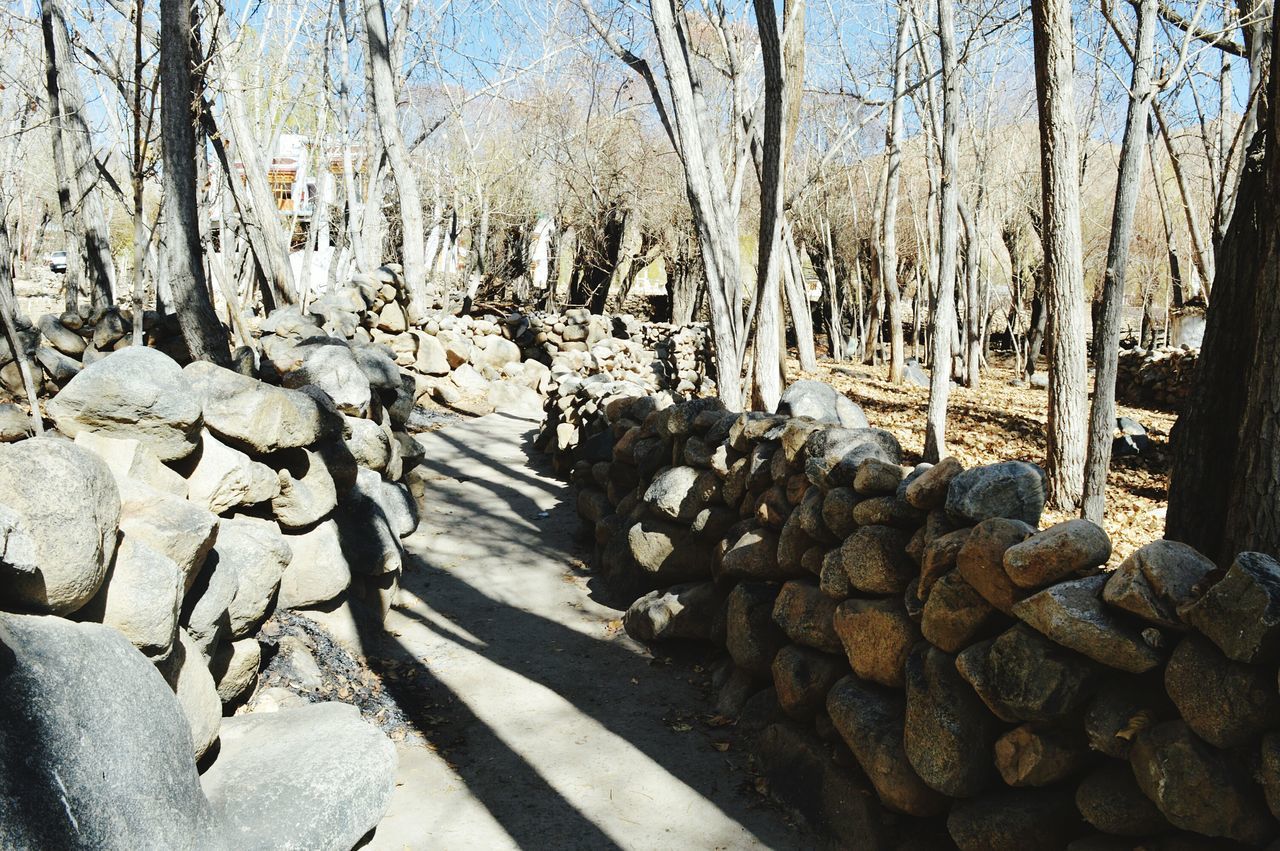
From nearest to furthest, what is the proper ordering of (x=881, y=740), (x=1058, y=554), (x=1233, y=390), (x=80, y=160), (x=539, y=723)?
(x=1058, y=554)
(x=881, y=740)
(x=1233, y=390)
(x=539, y=723)
(x=80, y=160)

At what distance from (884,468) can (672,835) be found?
5.74ft

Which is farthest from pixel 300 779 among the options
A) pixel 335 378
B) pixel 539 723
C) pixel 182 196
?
pixel 182 196

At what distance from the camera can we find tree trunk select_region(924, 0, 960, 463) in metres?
8.45

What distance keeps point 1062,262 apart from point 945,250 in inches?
75.8

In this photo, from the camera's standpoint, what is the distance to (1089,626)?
2691 mm

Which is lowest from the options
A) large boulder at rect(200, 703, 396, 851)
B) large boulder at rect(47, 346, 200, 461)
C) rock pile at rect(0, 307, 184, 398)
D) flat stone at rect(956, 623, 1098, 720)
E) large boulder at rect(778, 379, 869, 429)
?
large boulder at rect(200, 703, 396, 851)

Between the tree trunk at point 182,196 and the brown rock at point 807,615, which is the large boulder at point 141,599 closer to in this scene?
the brown rock at point 807,615

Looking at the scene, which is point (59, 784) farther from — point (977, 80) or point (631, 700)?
point (977, 80)

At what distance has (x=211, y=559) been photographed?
3688mm

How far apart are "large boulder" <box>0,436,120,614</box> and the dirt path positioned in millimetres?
1669

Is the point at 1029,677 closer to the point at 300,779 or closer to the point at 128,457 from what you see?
the point at 300,779

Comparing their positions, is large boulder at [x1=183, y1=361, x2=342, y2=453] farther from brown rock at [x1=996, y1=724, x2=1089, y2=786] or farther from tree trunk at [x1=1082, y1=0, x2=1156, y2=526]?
tree trunk at [x1=1082, y1=0, x2=1156, y2=526]

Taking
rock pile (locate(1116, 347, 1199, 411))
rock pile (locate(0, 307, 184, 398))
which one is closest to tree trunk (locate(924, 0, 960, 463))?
rock pile (locate(0, 307, 184, 398))

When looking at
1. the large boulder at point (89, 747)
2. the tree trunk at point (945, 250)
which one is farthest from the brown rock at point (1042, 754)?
the tree trunk at point (945, 250)
